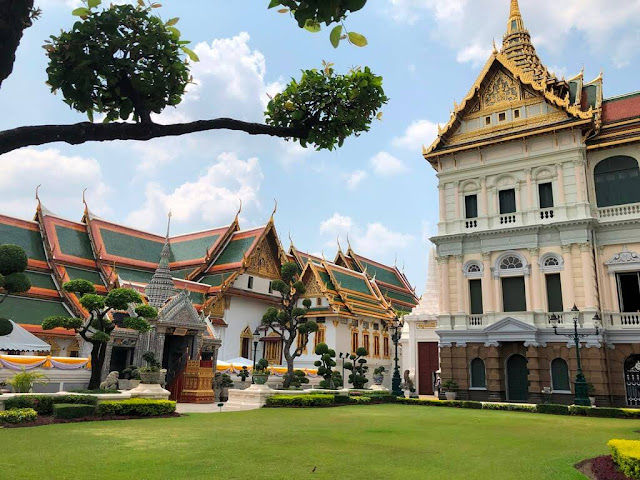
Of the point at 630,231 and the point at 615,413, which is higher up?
the point at 630,231

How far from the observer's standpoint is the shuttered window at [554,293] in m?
23.5

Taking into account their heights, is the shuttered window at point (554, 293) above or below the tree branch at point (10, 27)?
above

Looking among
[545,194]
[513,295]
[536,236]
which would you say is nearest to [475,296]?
[513,295]

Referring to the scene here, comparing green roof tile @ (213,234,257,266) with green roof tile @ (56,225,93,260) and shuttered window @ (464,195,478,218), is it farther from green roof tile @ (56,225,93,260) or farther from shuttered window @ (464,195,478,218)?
shuttered window @ (464,195,478,218)

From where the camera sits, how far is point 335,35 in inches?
128

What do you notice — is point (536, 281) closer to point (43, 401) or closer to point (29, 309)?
point (43, 401)

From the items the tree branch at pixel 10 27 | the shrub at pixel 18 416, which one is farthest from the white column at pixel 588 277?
the tree branch at pixel 10 27

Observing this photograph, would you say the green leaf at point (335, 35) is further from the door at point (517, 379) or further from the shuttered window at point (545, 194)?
the shuttered window at point (545, 194)

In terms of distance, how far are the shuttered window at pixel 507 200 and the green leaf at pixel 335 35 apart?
24.4 metres

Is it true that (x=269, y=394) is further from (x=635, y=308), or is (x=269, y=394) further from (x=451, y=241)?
(x=635, y=308)

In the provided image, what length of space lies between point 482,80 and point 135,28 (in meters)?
26.0

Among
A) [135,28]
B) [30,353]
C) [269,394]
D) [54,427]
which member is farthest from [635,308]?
[30,353]

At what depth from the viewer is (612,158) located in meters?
24.3

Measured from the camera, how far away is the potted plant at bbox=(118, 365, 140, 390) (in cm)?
1880
